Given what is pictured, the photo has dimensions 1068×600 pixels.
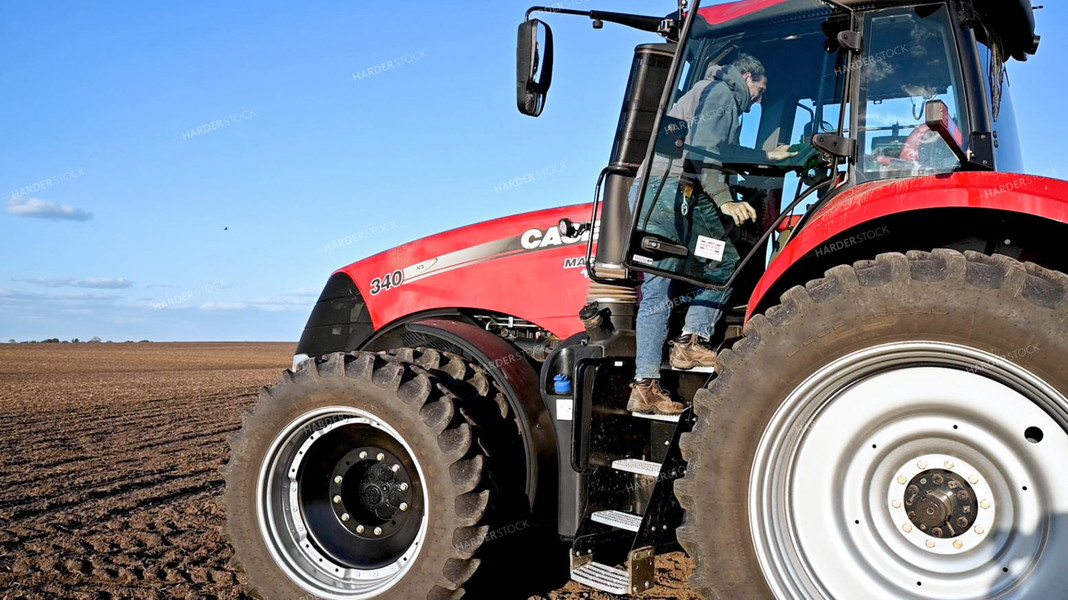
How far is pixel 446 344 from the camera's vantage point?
4953mm

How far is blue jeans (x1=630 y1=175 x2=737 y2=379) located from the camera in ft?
12.5

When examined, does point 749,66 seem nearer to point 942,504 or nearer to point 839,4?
point 839,4

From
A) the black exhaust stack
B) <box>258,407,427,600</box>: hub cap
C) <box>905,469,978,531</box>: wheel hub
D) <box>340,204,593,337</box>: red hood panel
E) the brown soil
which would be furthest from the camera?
<box>340,204,593,337</box>: red hood panel

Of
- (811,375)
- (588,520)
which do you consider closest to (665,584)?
(588,520)

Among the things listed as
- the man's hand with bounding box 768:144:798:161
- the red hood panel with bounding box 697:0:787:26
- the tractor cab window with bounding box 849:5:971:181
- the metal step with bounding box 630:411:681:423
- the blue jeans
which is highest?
the red hood panel with bounding box 697:0:787:26

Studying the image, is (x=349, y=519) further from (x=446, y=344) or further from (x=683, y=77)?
(x=683, y=77)

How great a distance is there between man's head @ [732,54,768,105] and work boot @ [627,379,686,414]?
4.19 ft

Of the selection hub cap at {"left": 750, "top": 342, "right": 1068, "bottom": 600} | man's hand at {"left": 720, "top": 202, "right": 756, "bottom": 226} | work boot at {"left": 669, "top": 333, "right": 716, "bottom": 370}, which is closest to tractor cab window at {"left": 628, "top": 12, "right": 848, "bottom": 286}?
man's hand at {"left": 720, "top": 202, "right": 756, "bottom": 226}

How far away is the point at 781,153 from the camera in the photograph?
12.2 feet

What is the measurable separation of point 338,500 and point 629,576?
1.50 meters

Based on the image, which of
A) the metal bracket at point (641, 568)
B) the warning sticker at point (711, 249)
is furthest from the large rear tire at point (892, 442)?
the warning sticker at point (711, 249)

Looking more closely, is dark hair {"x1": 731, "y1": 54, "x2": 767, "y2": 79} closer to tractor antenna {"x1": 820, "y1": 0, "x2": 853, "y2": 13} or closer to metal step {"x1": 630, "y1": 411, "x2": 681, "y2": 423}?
tractor antenna {"x1": 820, "y1": 0, "x2": 853, "y2": 13}

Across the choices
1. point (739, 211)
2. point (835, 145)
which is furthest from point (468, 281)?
point (835, 145)

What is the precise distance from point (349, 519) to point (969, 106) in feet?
10.3
